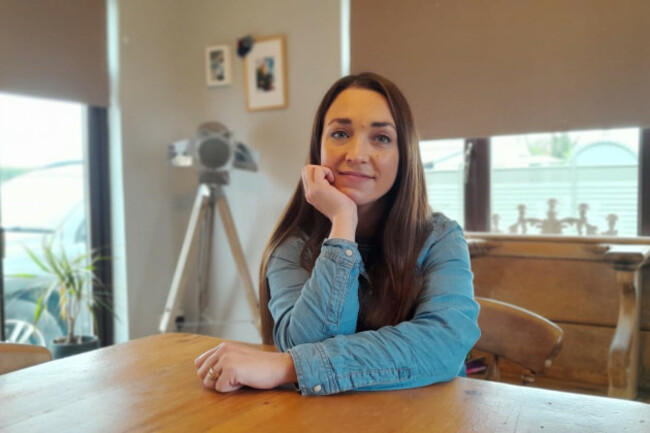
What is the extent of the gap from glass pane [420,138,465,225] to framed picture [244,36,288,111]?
2.81ft

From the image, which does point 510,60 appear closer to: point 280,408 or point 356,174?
point 356,174

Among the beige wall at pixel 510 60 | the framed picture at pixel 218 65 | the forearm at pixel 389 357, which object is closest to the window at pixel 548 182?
the beige wall at pixel 510 60

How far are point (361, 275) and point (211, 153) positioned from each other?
5.85ft

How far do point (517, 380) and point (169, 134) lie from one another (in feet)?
7.48

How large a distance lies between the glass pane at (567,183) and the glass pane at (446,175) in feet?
0.50

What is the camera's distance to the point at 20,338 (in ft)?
8.49

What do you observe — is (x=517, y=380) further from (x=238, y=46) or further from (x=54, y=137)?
(x=54, y=137)

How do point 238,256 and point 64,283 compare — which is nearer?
point 64,283

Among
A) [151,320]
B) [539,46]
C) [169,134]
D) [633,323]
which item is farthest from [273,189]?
[633,323]

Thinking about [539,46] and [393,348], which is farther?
[539,46]

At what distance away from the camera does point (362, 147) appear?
108 centimetres

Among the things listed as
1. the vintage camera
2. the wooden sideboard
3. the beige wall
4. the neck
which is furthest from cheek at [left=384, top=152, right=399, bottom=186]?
the vintage camera

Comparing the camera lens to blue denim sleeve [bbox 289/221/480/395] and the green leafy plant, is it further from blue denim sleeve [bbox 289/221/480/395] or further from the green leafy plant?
blue denim sleeve [bbox 289/221/480/395]

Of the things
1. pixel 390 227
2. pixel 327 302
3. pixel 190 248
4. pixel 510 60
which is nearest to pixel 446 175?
pixel 510 60
